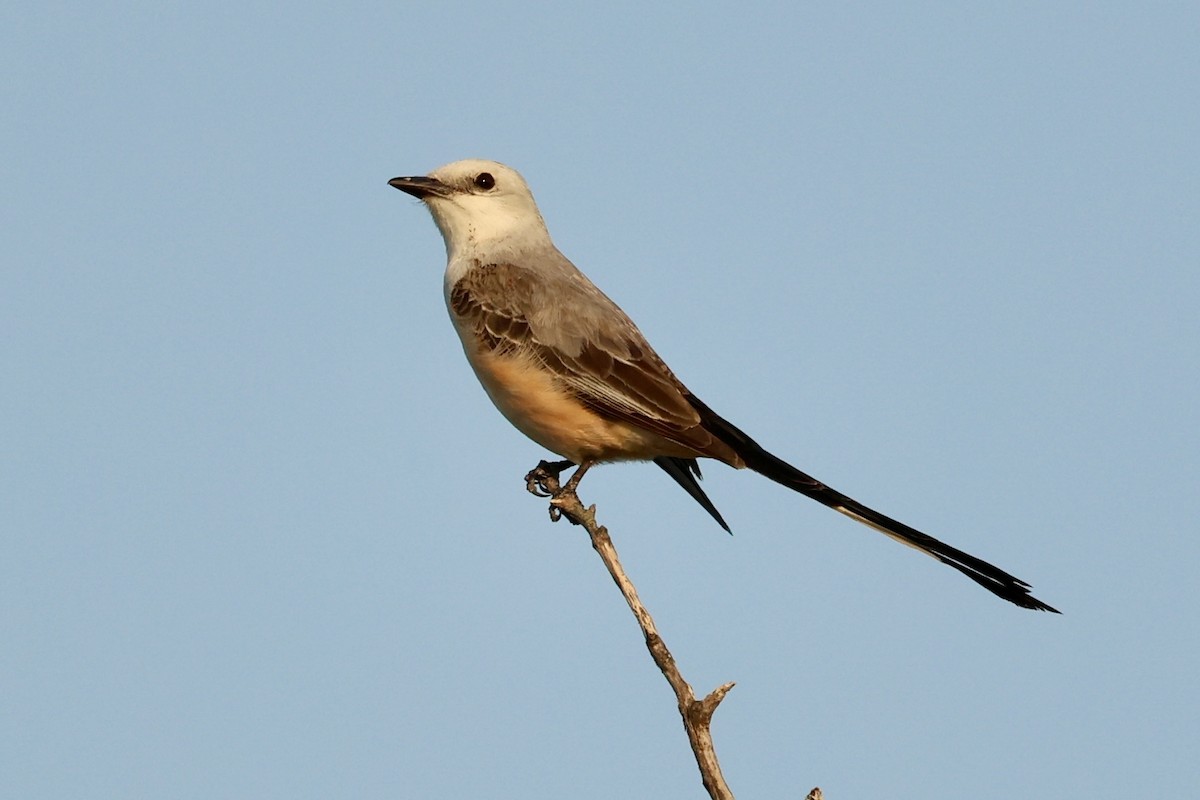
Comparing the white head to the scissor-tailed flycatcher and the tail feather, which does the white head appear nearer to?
the scissor-tailed flycatcher

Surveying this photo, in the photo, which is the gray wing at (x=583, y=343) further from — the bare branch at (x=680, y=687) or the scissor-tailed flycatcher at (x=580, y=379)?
the bare branch at (x=680, y=687)

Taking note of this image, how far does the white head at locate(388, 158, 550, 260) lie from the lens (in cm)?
845

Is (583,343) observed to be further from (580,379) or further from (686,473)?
(686,473)

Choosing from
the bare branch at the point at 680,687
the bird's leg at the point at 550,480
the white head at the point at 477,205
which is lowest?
the bare branch at the point at 680,687

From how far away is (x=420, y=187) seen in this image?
27.9ft

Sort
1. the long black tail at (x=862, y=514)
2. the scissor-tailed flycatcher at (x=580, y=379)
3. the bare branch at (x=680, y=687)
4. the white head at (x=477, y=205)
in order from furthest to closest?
the white head at (x=477, y=205) → the scissor-tailed flycatcher at (x=580, y=379) → the long black tail at (x=862, y=514) → the bare branch at (x=680, y=687)

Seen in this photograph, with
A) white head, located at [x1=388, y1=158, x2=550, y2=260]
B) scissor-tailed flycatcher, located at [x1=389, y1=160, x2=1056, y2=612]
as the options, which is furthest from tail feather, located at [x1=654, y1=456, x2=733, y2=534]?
white head, located at [x1=388, y1=158, x2=550, y2=260]

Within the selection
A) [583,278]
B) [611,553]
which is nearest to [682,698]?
[611,553]

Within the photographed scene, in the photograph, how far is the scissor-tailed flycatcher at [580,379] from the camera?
7.34 metres

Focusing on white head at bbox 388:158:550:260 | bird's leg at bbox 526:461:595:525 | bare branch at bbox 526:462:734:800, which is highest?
white head at bbox 388:158:550:260

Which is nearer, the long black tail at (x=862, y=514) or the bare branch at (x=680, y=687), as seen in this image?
the bare branch at (x=680, y=687)

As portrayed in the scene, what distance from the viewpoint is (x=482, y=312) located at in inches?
306

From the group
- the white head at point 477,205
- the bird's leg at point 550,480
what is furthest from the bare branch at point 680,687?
the white head at point 477,205

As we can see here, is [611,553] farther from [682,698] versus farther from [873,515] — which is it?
[873,515]
